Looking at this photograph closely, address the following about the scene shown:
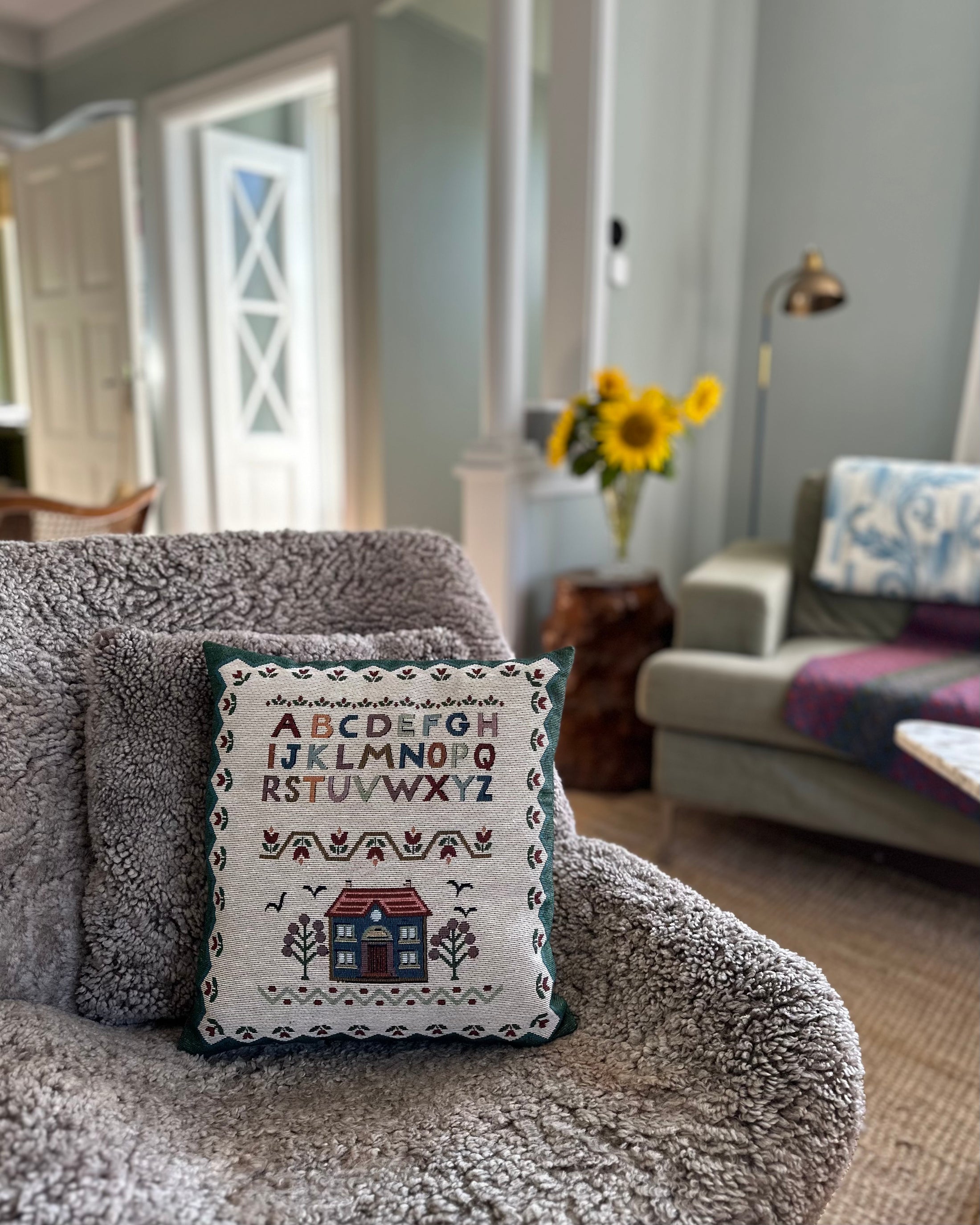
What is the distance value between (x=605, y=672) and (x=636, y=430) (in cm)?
62

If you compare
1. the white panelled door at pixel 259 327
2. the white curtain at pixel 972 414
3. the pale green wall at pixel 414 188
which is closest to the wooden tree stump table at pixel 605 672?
the white curtain at pixel 972 414

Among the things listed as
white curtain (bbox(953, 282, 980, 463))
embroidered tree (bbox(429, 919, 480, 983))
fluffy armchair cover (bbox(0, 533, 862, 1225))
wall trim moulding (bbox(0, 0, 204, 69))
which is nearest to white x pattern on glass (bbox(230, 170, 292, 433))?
wall trim moulding (bbox(0, 0, 204, 69))

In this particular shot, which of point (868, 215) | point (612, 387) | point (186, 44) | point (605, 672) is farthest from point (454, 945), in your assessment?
point (186, 44)

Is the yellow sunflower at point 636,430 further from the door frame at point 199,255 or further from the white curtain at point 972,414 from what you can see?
the door frame at point 199,255

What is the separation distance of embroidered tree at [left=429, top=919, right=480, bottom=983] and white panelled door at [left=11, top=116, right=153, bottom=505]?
3724 mm

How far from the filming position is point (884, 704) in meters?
1.81

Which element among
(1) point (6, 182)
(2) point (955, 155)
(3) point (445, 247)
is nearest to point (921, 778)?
(2) point (955, 155)

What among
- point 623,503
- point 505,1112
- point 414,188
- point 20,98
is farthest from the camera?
point 20,98

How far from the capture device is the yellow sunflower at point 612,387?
2354mm

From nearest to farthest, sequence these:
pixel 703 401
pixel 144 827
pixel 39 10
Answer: pixel 144 827 < pixel 703 401 < pixel 39 10

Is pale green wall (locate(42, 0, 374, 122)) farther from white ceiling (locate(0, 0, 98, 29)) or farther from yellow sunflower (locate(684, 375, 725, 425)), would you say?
yellow sunflower (locate(684, 375, 725, 425))

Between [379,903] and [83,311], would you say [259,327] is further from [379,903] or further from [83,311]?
[379,903]

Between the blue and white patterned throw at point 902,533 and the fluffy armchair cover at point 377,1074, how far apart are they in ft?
5.05

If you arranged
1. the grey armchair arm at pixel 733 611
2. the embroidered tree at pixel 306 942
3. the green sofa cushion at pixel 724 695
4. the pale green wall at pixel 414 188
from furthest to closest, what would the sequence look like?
the pale green wall at pixel 414 188
the grey armchair arm at pixel 733 611
the green sofa cushion at pixel 724 695
the embroidered tree at pixel 306 942
